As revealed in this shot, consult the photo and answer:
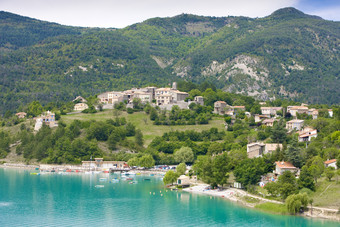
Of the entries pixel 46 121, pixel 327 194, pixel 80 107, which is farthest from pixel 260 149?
pixel 80 107

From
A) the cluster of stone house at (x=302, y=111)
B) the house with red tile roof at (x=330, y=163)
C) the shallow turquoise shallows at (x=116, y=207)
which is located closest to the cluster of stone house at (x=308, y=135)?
the house with red tile roof at (x=330, y=163)

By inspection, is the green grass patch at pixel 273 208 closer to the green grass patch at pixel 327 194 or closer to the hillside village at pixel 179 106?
the green grass patch at pixel 327 194

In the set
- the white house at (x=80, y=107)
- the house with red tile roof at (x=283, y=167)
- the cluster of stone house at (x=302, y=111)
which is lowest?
the house with red tile roof at (x=283, y=167)

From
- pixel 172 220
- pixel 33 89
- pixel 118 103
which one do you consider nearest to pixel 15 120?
pixel 118 103

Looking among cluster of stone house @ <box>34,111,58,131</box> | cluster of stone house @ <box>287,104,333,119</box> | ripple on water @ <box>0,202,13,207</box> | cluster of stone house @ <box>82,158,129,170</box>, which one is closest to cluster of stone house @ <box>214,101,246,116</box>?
cluster of stone house @ <box>287,104,333,119</box>

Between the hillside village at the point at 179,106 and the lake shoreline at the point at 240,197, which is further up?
the hillside village at the point at 179,106

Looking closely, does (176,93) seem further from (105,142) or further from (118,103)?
(105,142)

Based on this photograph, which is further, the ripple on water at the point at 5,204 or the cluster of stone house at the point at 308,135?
the cluster of stone house at the point at 308,135
